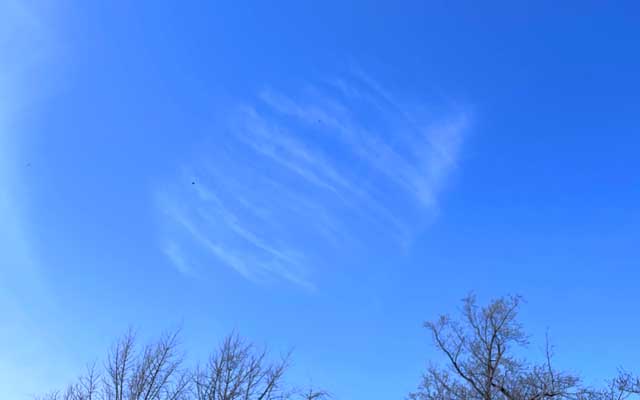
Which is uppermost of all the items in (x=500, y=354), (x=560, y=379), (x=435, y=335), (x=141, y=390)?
(x=435, y=335)

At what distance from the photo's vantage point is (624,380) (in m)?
17.3

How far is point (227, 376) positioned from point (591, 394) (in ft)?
A: 46.5

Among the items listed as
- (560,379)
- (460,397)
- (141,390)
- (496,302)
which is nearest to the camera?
(141,390)

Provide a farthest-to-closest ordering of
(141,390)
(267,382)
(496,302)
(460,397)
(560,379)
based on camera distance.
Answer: (496,302), (460,397), (560,379), (267,382), (141,390)

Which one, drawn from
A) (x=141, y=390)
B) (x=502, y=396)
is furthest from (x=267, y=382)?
(x=502, y=396)

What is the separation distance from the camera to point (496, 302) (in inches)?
888

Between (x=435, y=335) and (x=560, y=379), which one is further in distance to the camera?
(x=435, y=335)

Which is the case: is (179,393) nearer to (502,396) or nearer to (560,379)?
(502,396)

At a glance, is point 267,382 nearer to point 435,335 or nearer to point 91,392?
point 91,392

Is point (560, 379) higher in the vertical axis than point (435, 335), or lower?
lower

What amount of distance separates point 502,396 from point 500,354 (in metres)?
1.88

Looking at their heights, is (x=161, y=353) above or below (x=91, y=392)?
above

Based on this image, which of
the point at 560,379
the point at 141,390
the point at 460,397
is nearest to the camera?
the point at 141,390

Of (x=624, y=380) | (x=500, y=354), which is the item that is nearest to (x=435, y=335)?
(x=500, y=354)
